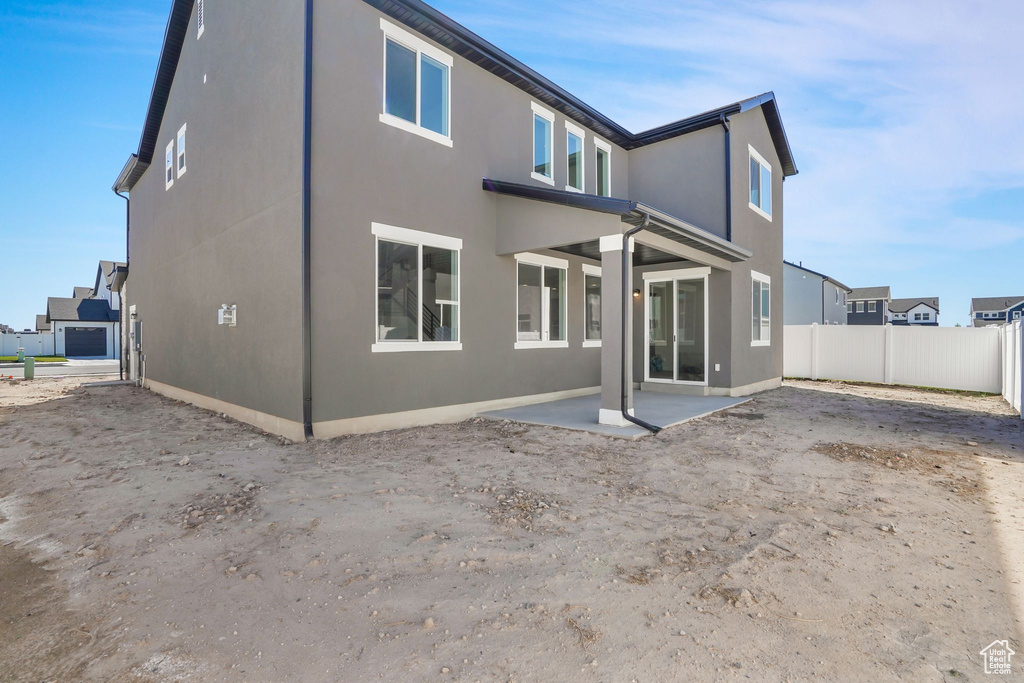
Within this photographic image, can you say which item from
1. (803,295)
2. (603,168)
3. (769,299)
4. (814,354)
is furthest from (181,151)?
(803,295)

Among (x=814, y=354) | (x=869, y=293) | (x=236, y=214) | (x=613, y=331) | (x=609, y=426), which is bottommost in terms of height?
(x=609, y=426)

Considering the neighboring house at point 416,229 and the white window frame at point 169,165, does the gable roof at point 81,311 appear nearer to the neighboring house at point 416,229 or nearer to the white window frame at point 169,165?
the neighboring house at point 416,229

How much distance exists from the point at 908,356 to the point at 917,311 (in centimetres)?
5658

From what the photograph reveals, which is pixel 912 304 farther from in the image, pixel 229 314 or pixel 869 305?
pixel 229 314

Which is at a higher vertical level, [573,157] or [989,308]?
[573,157]

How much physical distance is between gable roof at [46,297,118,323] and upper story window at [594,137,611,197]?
35.7 metres

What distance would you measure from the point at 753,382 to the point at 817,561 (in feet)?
30.8

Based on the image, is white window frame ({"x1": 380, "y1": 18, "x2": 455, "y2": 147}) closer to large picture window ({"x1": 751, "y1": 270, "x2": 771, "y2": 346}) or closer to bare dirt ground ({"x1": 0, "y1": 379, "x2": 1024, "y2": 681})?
bare dirt ground ({"x1": 0, "y1": 379, "x2": 1024, "y2": 681})

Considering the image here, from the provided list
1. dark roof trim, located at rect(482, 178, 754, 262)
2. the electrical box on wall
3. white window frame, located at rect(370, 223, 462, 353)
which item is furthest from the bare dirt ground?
dark roof trim, located at rect(482, 178, 754, 262)

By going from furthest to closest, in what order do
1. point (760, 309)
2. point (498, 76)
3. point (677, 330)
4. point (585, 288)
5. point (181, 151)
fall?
point (760, 309) → point (677, 330) → point (181, 151) → point (585, 288) → point (498, 76)

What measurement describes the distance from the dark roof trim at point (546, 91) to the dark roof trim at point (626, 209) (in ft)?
6.81

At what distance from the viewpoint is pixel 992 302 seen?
55.9 m

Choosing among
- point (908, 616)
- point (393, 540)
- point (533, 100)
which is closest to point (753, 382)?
point (533, 100)

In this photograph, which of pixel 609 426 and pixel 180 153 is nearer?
pixel 609 426
